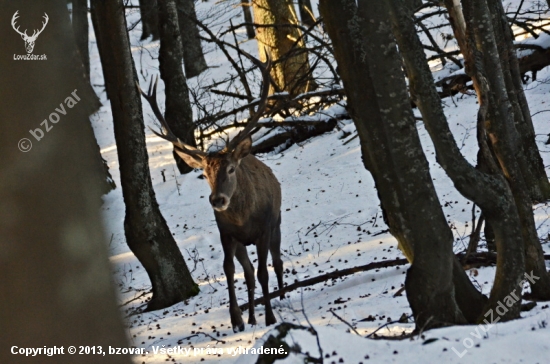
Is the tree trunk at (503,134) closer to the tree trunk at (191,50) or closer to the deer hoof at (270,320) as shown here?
the deer hoof at (270,320)

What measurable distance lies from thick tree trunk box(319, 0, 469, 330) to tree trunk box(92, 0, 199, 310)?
14.1 ft

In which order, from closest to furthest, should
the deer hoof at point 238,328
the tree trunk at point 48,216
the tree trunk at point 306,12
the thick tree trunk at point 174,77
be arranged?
1. the tree trunk at point 48,216
2. the deer hoof at point 238,328
3. the thick tree trunk at point 174,77
4. the tree trunk at point 306,12

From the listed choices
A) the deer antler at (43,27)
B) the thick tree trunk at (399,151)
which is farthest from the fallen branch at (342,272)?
the deer antler at (43,27)

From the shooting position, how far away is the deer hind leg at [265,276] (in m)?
7.37

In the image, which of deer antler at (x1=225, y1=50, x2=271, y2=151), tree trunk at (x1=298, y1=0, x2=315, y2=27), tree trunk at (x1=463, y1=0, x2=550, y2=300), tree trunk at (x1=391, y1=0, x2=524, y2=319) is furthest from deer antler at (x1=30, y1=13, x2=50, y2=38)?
tree trunk at (x1=298, y1=0, x2=315, y2=27)

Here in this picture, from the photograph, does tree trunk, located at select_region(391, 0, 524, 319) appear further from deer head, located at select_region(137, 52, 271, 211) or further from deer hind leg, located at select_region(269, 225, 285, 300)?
deer hind leg, located at select_region(269, 225, 285, 300)

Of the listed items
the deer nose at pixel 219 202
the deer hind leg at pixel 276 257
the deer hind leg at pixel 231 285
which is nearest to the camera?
the deer nose at pixel 219 202

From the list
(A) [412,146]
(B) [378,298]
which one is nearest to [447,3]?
(A) [412,146]

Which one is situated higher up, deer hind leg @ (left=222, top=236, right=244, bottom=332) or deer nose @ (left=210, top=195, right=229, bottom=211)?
deer nose @ (left=210, top=195, right=229, bottom=211)

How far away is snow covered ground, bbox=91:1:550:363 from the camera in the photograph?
4113 mm

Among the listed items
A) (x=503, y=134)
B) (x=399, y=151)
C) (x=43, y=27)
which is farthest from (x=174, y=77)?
(x=43, y=27)

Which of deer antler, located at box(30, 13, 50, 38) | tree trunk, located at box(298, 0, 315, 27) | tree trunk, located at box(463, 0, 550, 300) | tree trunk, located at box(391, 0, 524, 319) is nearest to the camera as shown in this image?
deer antler, located at box(30, 13, 50, 38)

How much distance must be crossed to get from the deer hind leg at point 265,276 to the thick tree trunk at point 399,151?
2.60 m

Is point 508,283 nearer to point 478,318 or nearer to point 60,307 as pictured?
point 478,318
